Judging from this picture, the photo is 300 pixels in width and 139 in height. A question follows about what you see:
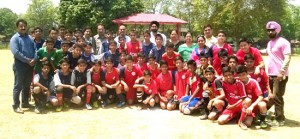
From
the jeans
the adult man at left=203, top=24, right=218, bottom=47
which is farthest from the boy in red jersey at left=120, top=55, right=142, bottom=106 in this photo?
the jeans

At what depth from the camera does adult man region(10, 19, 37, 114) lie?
22.9 ft

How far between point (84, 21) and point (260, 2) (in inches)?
705

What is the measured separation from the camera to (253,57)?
255 inches

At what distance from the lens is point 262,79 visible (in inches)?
259

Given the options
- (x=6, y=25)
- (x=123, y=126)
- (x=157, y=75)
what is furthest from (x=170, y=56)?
(x=6, y=25)

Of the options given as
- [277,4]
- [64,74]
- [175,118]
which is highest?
[277,4]

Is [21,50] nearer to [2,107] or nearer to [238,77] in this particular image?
[2,107]

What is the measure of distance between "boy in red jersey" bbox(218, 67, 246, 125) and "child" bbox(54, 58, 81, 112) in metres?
3.44

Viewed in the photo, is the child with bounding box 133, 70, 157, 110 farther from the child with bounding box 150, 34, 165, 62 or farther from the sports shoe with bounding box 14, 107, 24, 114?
the sports shoe with bounding box 14, 107, 24, 114

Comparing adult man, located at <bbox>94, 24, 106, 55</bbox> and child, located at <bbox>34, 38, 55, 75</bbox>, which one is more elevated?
adult man, located at <bbox>94, 24, 106, 55</bbox>

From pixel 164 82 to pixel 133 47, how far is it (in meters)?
1.59

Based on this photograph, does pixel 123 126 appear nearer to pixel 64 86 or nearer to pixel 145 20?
pixel 64 86

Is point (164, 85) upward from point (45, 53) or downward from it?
downward

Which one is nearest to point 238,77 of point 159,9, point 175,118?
point 175,118
